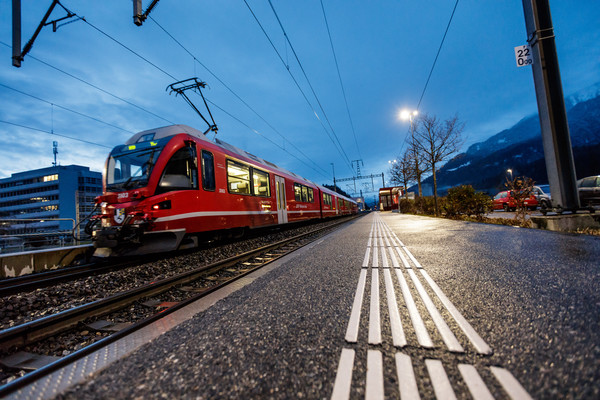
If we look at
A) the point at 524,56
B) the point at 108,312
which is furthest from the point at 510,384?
the point at 524,56

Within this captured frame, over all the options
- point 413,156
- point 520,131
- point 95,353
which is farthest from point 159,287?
point 520,131

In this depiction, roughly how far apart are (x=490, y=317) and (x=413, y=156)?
21161 mm

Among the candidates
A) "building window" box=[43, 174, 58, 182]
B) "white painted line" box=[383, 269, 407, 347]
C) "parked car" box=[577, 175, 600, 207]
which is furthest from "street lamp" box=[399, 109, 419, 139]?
"building window" box=[43, 174, 58, 182]

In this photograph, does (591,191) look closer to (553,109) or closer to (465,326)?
(553,109)

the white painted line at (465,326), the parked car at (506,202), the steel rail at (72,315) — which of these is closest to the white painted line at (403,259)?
the white painted line at (465,326)

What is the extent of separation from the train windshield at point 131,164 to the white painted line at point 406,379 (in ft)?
18.1

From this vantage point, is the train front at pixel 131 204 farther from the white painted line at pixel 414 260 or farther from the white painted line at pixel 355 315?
the white painted line at pixel 414 260

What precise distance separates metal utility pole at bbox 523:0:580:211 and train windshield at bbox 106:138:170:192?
926cm

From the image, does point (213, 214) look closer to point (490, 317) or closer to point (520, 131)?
point (490, 317)

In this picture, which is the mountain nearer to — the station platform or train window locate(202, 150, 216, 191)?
train window locate(202, 150, 216, 191)

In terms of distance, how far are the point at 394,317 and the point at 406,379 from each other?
744 mm

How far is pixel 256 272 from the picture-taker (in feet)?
12.7

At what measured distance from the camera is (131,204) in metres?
4.90

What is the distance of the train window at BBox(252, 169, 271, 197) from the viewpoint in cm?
881
